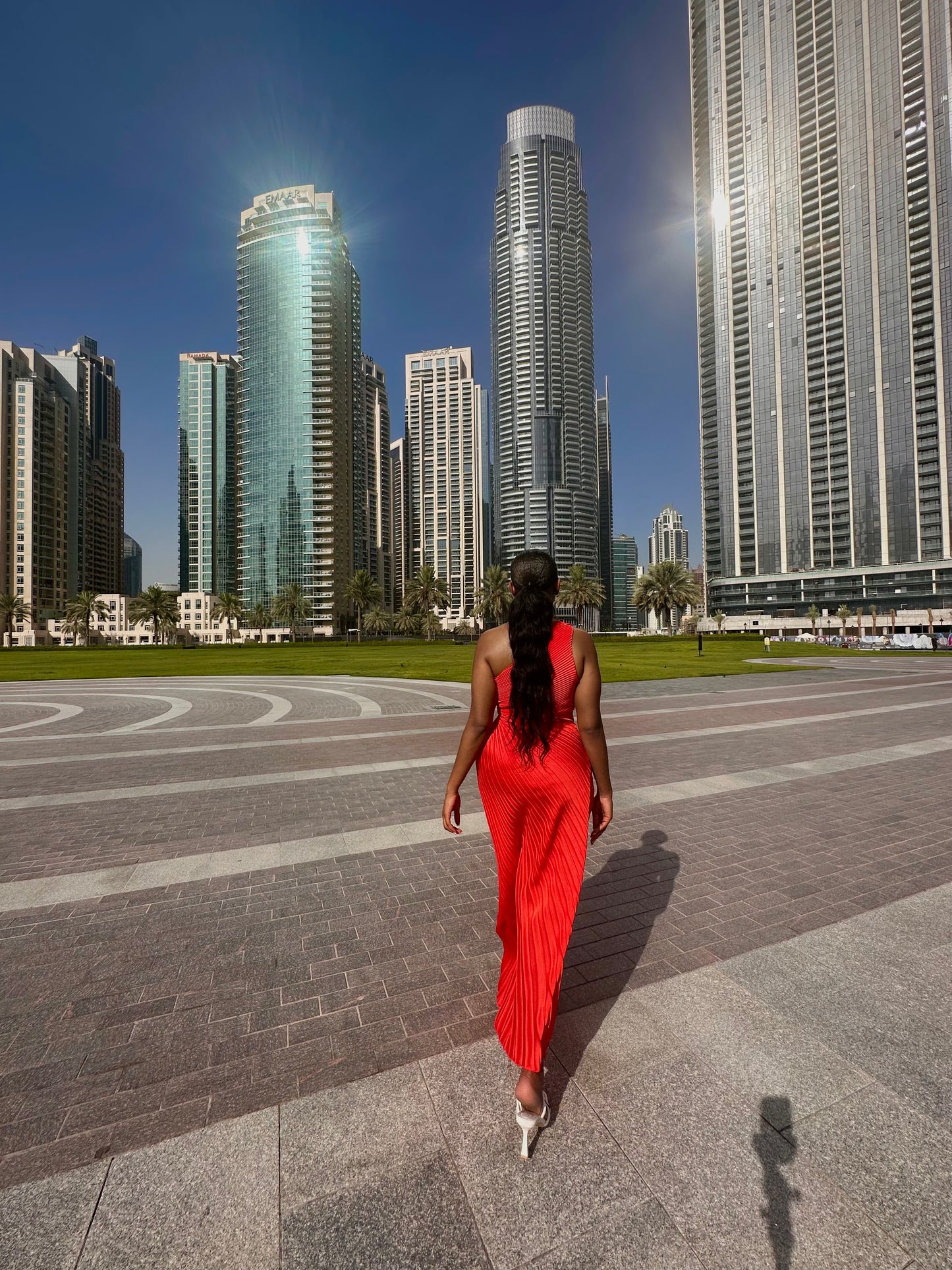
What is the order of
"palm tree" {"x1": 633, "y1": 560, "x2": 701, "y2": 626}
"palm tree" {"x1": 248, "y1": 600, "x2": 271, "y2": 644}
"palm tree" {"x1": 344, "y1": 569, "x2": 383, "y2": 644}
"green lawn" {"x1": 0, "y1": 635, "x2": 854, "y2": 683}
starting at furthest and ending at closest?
"palm tree" {"x1": 248, "y1": 600, "x2": 271, "y2": 644} → "palm tree" {"x1": 344, "y1": 569, "x2": 383, "y2": 644} → "palm tree" {"x1": 633, "y1": 560, "x2": 701, "y2": 626} → "green lawn" {"x1": 0, "y1": 635, "x2": 854, "y2": 683}

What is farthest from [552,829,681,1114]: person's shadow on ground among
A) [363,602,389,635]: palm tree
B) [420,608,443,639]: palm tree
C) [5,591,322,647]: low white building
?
[5,591,322,647]: low white building

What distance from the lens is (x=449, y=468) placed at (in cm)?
19450

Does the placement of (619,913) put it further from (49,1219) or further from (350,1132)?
(49,1219)

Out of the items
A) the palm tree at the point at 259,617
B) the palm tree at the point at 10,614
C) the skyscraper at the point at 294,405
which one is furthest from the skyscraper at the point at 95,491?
the palm tree at the point at 259,617

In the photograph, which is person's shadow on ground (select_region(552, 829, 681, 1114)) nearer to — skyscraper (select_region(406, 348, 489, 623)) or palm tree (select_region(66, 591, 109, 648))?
palm tree (select_region(66, 591, 109, 648))

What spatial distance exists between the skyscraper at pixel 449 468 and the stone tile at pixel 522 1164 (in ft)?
614

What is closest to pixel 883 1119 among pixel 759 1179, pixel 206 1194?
pixel 759 1179

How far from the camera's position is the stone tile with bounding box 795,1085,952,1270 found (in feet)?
5.98

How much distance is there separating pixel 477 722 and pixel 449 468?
201 m

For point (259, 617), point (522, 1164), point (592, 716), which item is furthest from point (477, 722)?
point (259, 617)

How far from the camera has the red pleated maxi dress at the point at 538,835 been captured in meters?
2.46

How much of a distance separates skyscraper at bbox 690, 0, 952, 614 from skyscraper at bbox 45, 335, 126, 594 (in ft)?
560

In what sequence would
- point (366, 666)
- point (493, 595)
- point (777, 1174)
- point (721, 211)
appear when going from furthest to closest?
point (721, 211), point (493, 595), point (366, 666), point (777, 1174)

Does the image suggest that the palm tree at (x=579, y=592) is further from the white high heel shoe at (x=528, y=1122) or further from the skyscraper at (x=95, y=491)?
the skyscraper at (x=95, y=491)
